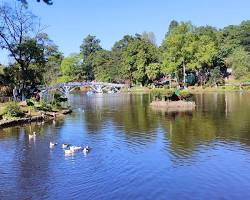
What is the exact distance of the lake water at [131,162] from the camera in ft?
61.7

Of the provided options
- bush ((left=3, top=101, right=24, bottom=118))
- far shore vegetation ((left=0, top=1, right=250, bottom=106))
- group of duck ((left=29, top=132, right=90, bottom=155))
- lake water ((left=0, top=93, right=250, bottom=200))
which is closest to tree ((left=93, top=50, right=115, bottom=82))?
far shore vegetation ((left=0, top=1, right=250, bottom=106))

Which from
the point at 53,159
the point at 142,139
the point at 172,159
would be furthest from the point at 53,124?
the point at 172,159

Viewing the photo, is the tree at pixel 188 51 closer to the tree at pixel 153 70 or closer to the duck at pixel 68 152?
the tree at pixel 153 70

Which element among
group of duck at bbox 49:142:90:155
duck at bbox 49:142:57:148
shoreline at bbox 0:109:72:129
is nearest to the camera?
group of duck at bbox 49:142:90:155

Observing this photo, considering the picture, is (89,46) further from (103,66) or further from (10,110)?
(10,110)

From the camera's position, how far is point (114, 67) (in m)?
142

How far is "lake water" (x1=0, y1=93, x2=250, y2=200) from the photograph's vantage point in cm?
1880

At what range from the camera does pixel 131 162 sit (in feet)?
79.2

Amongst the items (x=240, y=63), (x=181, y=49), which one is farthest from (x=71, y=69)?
(x=240, y=63)

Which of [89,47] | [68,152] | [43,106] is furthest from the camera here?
[89,47]

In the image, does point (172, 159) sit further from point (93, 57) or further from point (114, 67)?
point (93, 57)

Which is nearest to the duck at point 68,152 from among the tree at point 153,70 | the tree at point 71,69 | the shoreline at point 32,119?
the shoreline at point 32,119

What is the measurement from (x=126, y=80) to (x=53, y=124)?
94.7m

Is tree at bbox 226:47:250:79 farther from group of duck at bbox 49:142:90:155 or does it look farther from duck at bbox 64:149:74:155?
duck at bbox 64:149:74:155
